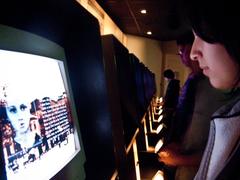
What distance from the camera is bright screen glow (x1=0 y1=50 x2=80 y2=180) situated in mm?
432

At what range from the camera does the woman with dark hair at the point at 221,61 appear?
65cm

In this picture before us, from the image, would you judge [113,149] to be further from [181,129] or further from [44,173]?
[181,129]

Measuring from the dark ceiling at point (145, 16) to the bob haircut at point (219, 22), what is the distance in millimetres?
5264

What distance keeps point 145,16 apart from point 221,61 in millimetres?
6838

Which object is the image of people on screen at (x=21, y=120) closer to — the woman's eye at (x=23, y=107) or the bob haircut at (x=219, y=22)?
the woman's eye at (x=23, y=107)

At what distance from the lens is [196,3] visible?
2.26 ft

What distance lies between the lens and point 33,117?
1.65 feet

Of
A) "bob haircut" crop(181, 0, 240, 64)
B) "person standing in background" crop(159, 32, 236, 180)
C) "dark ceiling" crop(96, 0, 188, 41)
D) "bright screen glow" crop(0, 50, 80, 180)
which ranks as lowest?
"person standing in background" crop(159, 32, 236, 180)

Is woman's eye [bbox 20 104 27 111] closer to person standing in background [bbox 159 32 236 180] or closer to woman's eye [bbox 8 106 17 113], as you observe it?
woman's eye [bbox 8 106 17 113]

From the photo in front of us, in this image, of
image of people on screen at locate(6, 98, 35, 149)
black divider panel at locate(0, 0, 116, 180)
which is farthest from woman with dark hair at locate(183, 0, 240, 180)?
image of people on screen at locate(6, 98, 35, 149)

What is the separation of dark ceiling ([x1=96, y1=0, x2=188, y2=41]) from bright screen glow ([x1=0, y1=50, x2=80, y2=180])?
5.44 m

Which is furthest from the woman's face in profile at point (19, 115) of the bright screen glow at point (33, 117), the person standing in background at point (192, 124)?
the person standing in background at point (192, 124)

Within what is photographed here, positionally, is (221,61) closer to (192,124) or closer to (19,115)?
(19,115)

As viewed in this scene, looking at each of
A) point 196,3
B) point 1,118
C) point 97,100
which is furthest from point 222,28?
point 1,118
